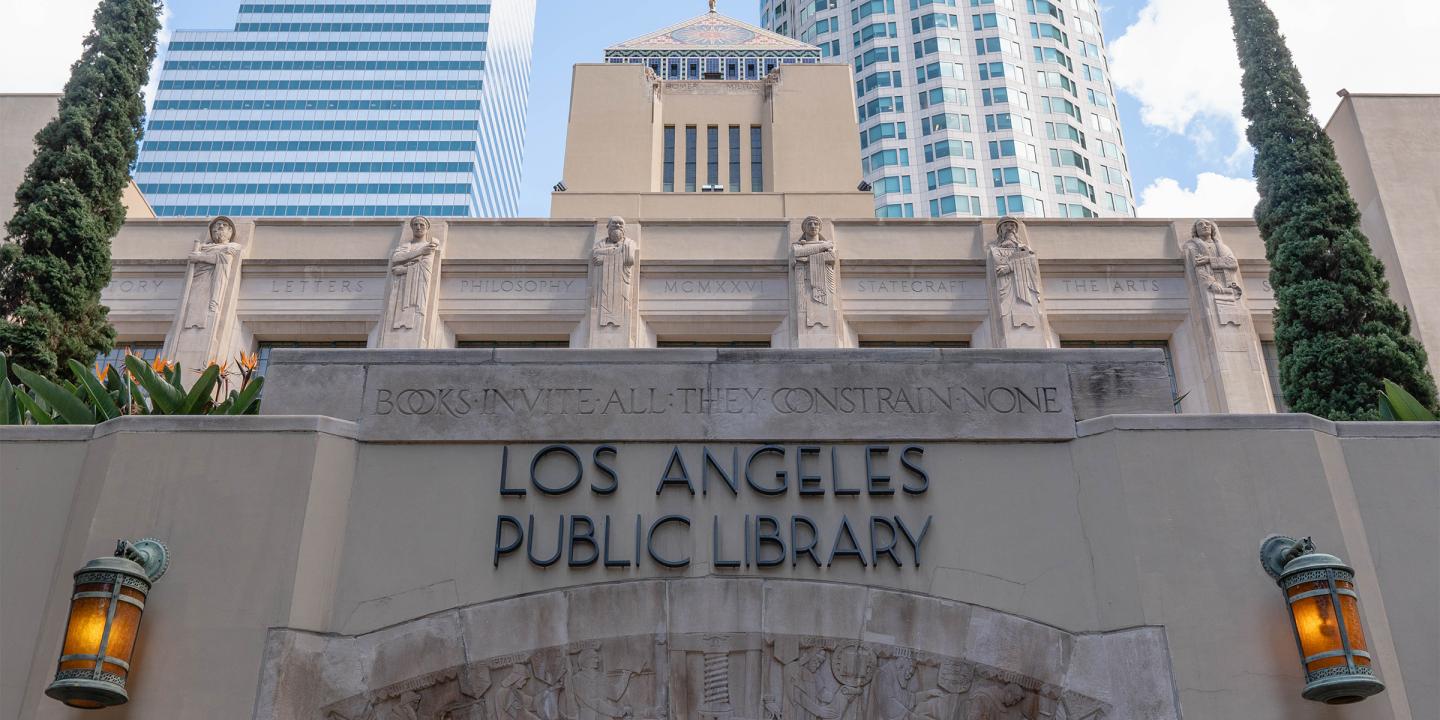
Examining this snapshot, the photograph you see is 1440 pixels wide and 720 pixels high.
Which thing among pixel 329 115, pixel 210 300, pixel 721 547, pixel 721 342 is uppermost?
pixel 329 115

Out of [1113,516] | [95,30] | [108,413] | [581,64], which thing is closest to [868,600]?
[1113,516]

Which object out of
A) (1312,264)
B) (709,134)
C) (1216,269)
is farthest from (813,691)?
(709,134)

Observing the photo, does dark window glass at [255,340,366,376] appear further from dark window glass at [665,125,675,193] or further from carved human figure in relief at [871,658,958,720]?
carved human figure in relief at [871,658,958,720]

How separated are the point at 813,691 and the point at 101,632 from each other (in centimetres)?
435

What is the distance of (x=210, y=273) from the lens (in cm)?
2323

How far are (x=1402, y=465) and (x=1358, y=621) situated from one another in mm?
1629

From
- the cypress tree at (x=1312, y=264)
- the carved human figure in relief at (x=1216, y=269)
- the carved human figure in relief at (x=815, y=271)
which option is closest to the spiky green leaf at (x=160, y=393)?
the cypress tree at (x=1312, y=264)

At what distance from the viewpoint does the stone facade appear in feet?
75.5

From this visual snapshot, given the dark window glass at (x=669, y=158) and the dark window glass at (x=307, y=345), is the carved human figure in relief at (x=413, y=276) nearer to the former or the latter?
the dark window glass at (x=307, y=345)

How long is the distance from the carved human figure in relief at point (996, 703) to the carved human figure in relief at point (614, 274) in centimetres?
1615

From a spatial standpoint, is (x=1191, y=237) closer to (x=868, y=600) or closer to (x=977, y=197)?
(x=868, y=600)

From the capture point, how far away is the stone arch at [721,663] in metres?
7.07

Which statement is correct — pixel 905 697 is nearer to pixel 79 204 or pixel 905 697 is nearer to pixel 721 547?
pixel 721 547

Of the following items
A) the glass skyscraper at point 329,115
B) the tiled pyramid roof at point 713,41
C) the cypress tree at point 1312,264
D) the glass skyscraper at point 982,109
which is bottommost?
the cypress tree at point 1312,264
